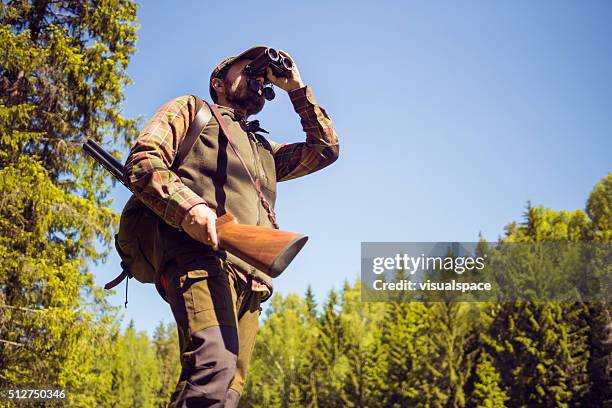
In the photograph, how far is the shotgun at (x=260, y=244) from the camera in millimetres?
2797

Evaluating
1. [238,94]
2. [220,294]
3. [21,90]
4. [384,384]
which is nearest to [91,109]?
[21,90]

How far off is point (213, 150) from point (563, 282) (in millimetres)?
40229

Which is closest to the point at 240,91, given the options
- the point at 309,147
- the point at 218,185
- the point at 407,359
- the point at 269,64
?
the point at 269,64

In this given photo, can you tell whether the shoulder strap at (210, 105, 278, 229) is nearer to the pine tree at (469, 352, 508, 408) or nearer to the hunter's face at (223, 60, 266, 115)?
the hunter's face at (223, 60, 266, 115)

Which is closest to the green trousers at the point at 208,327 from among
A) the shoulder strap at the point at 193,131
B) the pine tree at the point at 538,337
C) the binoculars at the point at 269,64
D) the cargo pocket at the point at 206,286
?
the cargo pocket at the point at 206,286

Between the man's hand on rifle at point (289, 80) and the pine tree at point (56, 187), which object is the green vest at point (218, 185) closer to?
the man's hand on rifle at point (289, 80)

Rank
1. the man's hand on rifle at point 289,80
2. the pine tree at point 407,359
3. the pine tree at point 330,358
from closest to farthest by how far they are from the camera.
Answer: the man's hand on rifle at point 289,80, the pine tree at point 407,359, the pine tree at point 330,358

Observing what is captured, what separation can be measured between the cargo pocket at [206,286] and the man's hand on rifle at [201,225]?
20 cm

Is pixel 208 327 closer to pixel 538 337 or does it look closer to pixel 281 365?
pixel 538 337

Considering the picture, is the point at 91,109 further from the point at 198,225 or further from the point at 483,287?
the point at 483,287

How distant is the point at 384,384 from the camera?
40.6 m

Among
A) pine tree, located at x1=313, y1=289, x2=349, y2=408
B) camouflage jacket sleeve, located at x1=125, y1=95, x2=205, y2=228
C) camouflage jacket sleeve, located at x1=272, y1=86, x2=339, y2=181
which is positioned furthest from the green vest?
pine tree, located at x1=313, y1=289, x2=349, y2=408

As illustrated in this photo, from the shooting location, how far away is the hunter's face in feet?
12.6

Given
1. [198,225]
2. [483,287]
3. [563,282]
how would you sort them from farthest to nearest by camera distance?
[483,287] < [563,282] < [198,225]
